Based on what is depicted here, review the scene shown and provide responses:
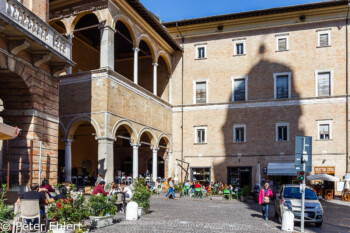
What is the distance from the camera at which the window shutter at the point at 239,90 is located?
29938 millimetres

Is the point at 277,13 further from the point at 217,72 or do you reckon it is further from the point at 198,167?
the point at 198,167

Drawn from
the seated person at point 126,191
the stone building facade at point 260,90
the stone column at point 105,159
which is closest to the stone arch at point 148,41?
the stone building facade at point 260,90

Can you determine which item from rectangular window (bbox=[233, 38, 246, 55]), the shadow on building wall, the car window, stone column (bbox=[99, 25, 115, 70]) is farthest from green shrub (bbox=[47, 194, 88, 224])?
rectangular window (bbox=[233, 38, 246, 55])

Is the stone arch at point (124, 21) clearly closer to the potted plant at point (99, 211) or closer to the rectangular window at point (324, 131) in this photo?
the potted plant at point (99, 211)

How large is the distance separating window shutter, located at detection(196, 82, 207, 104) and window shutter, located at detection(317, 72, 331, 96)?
8.20 metres

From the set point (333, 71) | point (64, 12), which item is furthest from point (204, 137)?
point (64, 12)

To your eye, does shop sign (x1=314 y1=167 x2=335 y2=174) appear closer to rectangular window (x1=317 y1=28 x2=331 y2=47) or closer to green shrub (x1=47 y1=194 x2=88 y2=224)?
rectangular window (x1=317 y1=28 x2=331 y2=47)

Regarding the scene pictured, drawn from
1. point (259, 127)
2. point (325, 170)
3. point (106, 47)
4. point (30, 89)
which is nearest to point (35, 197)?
point (30, 89)

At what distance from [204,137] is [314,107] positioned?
819 cm

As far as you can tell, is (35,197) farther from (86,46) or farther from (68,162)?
(86,46)

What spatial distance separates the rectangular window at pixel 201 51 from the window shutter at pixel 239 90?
10.5 feet

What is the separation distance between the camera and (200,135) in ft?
101

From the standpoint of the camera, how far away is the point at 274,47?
96.2ft

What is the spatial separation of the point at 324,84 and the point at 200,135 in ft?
31.5
